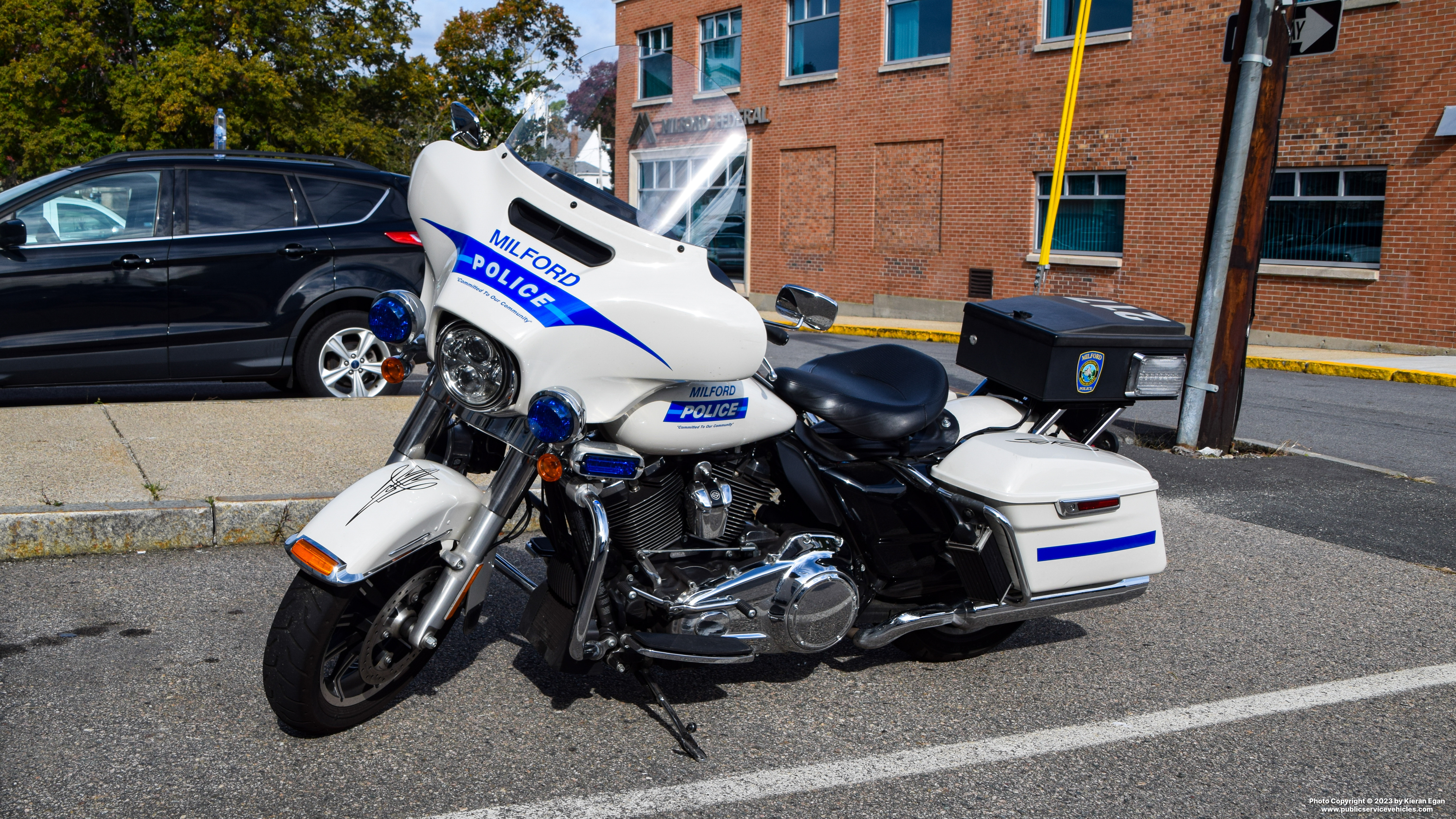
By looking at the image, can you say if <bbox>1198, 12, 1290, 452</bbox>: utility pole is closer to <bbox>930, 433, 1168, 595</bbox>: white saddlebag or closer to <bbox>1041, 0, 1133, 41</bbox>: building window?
<bbox>930, 433, 1168, 595</bbox>: white saddlebag

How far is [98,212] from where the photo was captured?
7527 mm

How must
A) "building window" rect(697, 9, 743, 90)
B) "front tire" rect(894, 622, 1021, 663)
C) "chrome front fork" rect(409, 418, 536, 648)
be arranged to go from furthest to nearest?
"building window" rect(697, 9, 743, 90), "front tire" rect(894, 622, 1021, 663), "chrome front fork" rect(409, 418, 536, 648)

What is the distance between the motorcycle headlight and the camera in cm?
302

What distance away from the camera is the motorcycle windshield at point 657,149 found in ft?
10.7

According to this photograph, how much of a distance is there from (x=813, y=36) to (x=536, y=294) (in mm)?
21703

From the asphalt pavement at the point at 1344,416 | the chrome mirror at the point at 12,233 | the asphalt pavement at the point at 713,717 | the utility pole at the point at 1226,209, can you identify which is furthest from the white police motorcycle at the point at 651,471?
the chrome mirror at the point at 12,233

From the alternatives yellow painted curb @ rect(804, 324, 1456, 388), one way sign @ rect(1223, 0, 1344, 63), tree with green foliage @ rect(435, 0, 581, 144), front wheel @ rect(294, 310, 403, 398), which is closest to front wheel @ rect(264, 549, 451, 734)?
front wheel @ rect(294, 310, 403, 398)

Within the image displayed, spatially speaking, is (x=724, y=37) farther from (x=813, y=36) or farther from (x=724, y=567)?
(x=724, y=567)

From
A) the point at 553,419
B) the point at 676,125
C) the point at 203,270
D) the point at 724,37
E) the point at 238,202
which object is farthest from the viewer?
the point at 724,37

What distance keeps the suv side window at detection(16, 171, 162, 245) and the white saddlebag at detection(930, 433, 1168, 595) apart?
625 cm

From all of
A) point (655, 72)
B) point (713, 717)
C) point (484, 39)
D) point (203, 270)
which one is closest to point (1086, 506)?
point (713, 717)

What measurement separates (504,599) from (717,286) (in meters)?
2.02

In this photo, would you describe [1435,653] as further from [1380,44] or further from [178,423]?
[1380,44]

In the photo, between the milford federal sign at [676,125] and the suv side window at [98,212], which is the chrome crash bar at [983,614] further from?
the suv side window at [98,212]
